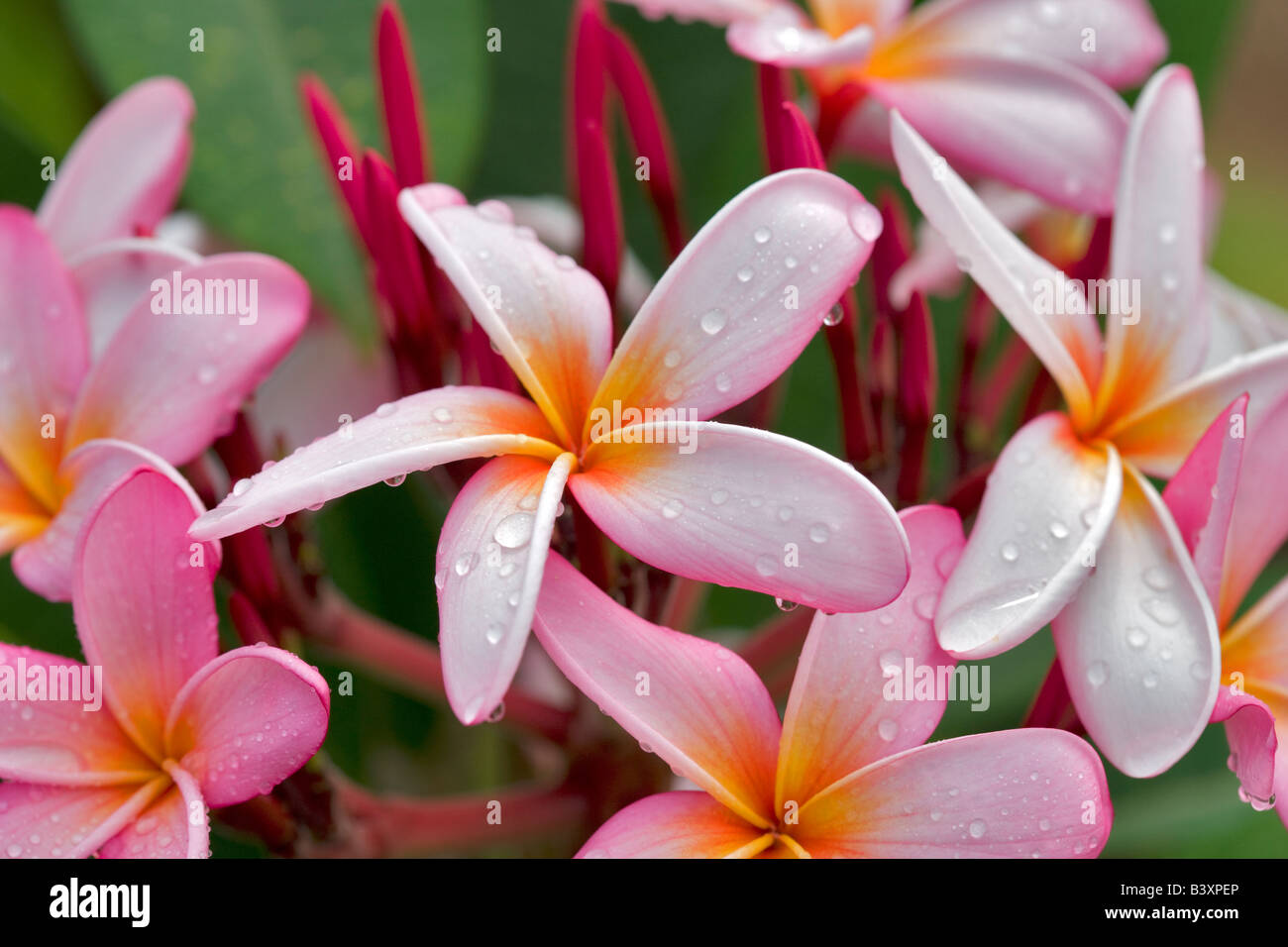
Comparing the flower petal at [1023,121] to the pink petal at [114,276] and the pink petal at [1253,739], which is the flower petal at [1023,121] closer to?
the pink petal at [1253,739]

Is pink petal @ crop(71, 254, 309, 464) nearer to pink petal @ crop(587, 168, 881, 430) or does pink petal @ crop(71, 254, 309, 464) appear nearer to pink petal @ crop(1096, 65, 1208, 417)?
pink petal @ crop(587, 168, 881, 430)

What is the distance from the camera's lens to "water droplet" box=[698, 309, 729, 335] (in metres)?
0.42

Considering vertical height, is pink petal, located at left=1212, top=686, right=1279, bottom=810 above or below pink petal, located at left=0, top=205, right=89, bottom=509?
below

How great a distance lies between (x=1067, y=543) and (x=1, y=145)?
74 cm

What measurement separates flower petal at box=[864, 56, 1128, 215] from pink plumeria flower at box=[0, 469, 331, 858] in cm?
38

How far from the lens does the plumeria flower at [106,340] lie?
Answer: 472mm

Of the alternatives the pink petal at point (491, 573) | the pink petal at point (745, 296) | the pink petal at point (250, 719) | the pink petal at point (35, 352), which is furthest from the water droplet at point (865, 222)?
the pink petal at point (35, 352)

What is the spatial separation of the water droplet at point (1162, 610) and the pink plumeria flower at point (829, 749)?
0.05 metres

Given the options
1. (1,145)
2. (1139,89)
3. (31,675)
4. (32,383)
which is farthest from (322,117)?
(1139,89)

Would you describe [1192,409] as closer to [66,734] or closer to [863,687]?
[863,687]

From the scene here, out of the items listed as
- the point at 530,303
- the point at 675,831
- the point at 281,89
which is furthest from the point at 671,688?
the point at 281,89

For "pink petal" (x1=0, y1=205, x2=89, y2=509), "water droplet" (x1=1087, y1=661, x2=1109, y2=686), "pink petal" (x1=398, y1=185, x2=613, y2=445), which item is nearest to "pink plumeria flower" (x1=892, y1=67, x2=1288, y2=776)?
"water droplet" (x1=1087, y1=661, x2=1109, y2=686)

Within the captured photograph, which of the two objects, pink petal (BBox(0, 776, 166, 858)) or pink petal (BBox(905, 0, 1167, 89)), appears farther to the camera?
pink petal (BBox(905, 0, 1167, 89))
